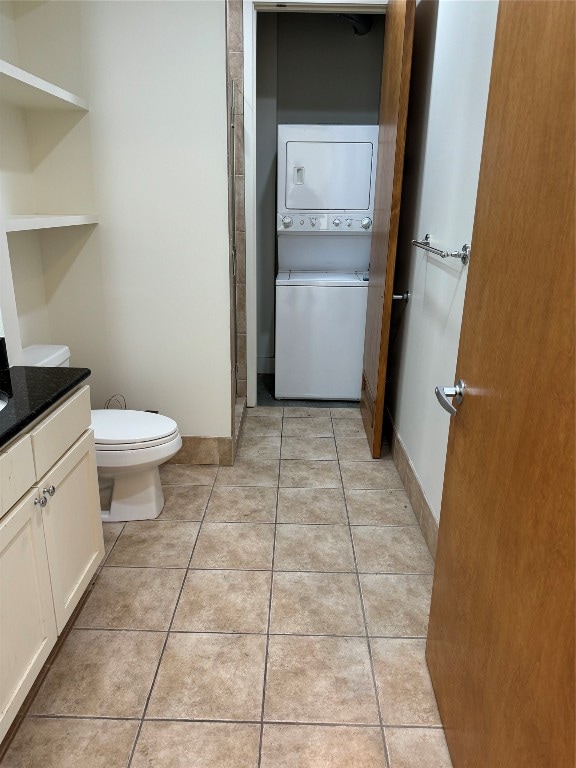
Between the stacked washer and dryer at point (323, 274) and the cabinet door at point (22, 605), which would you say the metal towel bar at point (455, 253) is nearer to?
the stacked washer and dryer at point (323, 274)

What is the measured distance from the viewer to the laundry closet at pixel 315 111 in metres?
3.65

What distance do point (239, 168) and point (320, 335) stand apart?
1141mm

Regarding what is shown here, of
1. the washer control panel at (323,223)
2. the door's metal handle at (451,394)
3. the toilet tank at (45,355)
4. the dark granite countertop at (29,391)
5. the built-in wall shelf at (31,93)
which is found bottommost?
the toilet tank at (45,355)

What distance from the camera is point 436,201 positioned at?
227 cm

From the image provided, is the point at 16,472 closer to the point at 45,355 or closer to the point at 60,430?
the point at 60,430

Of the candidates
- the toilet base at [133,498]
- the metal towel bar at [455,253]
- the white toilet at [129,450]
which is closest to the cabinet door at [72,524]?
the white toilet at [129,450]

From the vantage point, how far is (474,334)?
1.25 m

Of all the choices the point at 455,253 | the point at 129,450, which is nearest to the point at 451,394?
the point at 455,253

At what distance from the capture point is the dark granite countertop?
4.31 feet

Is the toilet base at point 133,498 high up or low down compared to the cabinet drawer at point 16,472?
down

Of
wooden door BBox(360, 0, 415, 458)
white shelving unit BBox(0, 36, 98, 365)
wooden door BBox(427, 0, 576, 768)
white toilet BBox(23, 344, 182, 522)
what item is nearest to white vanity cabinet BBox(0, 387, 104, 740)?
white toilet BBox(23, 344, 182, 522)

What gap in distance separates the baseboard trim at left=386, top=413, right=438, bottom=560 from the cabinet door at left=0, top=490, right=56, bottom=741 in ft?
4.39

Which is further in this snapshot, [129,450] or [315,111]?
[315,111]

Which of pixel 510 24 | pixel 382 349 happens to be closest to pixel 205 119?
pixel 382 349
